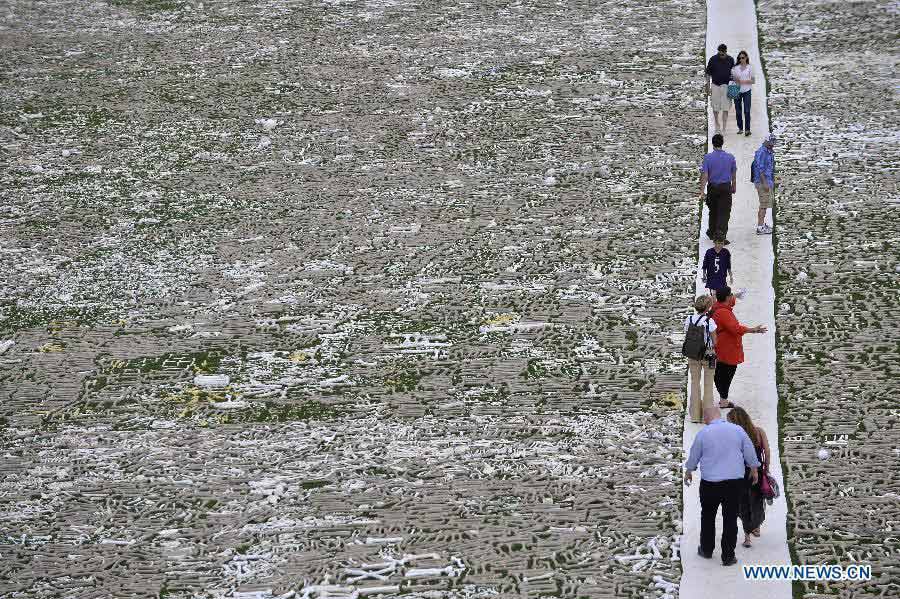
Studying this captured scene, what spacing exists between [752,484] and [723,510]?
0.92ft

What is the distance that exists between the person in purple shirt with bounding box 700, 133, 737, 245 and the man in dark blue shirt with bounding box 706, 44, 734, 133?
124 inches

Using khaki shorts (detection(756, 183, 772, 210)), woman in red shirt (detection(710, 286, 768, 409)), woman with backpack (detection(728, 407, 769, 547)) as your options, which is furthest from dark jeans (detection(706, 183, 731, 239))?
woman with backpack (detection(728, 407, 769, 547))

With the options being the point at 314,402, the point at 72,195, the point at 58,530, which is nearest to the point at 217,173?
the point at 72,195

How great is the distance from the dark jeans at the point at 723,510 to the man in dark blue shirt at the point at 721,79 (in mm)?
8939

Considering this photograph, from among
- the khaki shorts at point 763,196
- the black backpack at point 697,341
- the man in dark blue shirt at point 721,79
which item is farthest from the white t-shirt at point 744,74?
the black backpack at point 697,341

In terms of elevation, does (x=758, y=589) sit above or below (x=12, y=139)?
below

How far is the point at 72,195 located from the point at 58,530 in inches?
301

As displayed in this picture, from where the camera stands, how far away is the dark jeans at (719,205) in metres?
13.8

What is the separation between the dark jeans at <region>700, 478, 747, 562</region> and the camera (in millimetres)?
8805

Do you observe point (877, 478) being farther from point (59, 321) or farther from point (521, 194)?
point (59, 321)

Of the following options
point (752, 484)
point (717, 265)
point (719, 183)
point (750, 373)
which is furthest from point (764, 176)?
point (752, 484)

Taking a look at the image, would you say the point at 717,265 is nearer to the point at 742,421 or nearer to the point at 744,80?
the point at 742,421

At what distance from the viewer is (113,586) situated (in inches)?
370

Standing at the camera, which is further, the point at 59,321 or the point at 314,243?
the point at 314,243
